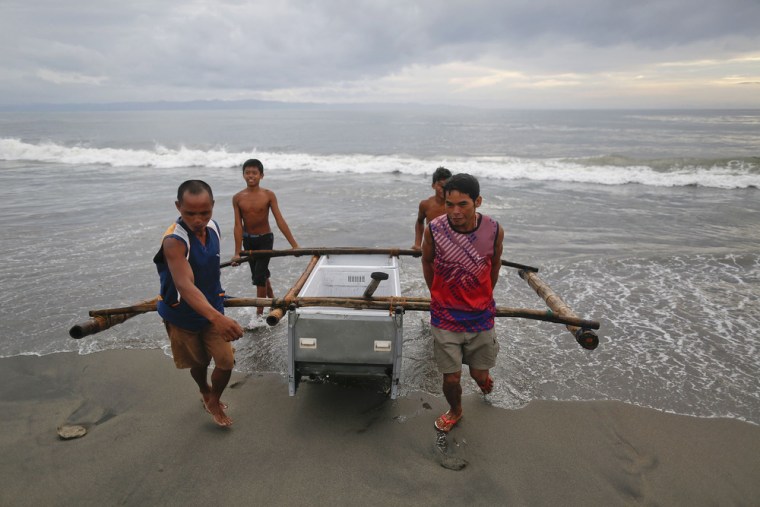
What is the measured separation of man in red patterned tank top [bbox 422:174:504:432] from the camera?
268cm

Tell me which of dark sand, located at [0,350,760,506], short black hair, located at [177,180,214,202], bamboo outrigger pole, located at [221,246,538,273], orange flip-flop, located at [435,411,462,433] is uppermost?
short black hair, located at [177,180,214,202]

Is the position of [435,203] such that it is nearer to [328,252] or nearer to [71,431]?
[328,252]

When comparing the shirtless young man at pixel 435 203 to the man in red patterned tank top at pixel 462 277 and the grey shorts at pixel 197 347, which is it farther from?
the grey shorts at pixel 197 347

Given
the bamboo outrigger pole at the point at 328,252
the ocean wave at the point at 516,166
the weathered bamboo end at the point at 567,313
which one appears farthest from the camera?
the ocean wave at the point at 516,166

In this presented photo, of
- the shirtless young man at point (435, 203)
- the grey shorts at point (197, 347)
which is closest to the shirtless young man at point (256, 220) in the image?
the shirtless young man at point (435, 203)

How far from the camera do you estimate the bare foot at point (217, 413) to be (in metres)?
3.21

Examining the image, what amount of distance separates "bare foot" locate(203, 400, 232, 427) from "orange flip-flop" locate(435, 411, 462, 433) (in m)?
1.55

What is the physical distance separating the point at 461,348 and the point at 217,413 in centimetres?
185

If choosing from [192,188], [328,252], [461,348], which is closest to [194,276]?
[192,188]

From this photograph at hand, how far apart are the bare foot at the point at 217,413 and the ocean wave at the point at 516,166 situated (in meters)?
16.7

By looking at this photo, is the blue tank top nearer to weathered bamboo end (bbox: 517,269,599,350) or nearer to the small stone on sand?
the small stone on sand

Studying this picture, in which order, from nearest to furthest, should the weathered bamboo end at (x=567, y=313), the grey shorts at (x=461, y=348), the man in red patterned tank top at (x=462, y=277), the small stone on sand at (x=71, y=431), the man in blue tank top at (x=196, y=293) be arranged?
1. the man in blue tank top at (x=196, y=293)
2. the man in red patterned tank top at (x=462, y=277)
3. the weathered bamboo end at (x=567, y=313)
4. the grey shorts at (x=461, y=348)
5. the small stone on sand at (x=71, y=431)

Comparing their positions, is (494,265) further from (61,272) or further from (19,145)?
(19,145)

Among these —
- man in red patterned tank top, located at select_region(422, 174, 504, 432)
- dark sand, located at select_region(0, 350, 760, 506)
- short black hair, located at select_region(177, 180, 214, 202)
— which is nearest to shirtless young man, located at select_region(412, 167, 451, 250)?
man in red patterned tank top, located at select_region(422, 174, 504, 432)
